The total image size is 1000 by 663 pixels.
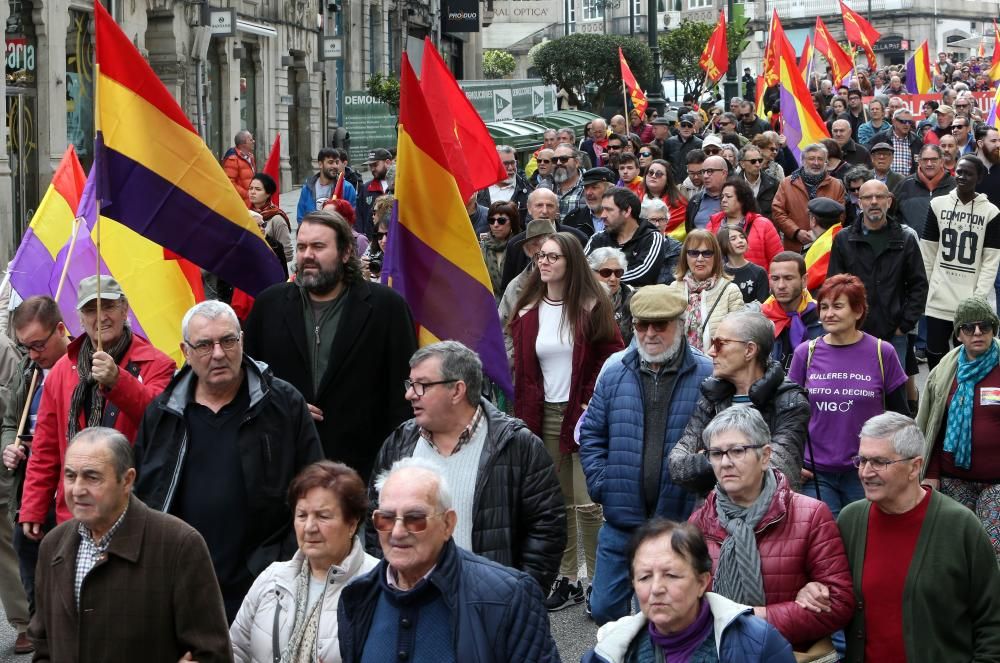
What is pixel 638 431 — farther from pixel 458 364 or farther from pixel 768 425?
pixel 458 364

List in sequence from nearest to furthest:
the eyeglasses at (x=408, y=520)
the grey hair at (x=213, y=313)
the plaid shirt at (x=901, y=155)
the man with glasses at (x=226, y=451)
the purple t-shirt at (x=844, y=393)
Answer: the eyeglasses at (x=408, y=520)
the man with glasses at (x=226, y=451)
the grey hair at (x=213, y=313)
the purple t-shirt at (x=844, y=393)
the plaid shirt at (x=901, y=155)

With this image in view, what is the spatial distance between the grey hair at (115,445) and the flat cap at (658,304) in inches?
94.7

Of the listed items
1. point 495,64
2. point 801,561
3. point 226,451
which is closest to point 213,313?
point 226,451

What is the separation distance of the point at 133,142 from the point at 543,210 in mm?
3863

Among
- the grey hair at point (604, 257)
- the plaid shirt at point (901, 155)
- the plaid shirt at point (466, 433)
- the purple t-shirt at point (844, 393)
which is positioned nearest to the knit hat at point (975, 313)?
the purple t-shirt at point (844, 393)

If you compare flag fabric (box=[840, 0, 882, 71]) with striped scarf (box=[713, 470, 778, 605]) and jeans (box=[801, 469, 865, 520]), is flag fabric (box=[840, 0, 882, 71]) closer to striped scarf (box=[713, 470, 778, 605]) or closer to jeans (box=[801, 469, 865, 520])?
jeans (box=[801, 469, 865, 520])

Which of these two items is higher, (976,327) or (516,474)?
(976,327)

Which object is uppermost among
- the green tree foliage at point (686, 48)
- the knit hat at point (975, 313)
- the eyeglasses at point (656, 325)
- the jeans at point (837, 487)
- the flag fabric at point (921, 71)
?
the green tree foliage at point (686, 48)

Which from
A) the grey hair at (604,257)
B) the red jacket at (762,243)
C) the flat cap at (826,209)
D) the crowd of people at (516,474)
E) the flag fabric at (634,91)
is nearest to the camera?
the crowd of people at (516,474)

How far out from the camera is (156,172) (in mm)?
7426

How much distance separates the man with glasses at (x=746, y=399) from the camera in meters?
5.95

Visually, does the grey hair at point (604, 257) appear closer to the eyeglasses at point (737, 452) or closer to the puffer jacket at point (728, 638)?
the eyeglasses at point (737, 452)

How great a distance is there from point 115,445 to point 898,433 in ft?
8.10

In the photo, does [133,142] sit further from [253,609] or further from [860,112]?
[860,112]
